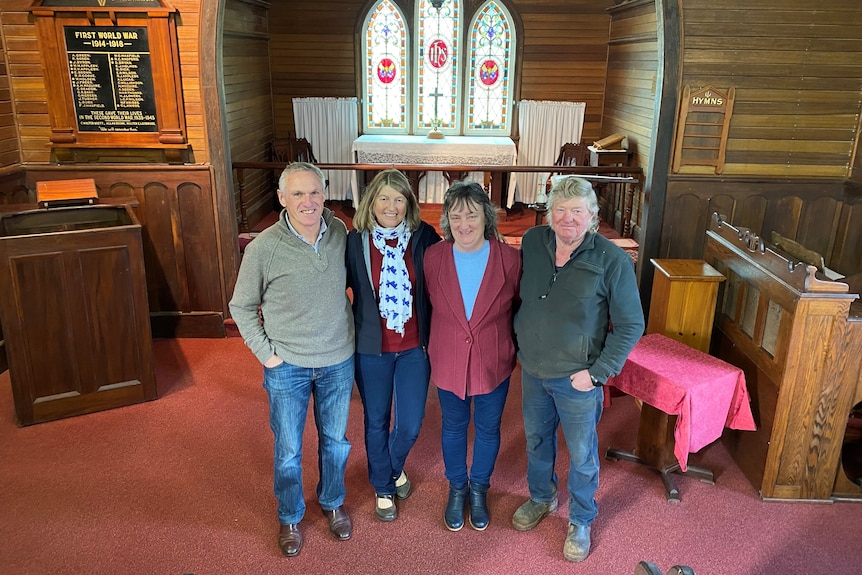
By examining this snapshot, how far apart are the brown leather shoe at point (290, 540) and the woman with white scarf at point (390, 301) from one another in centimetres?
50

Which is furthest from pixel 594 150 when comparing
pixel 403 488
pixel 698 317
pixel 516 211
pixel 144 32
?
pixel 403 488

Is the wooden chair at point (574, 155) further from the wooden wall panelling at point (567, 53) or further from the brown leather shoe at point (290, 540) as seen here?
the brown leather shoe at point (290, 540)

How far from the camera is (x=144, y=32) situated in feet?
13.9

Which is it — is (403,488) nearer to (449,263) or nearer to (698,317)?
(449,263)

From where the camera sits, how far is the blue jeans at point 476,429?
2.61 meters

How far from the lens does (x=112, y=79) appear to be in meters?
4.31

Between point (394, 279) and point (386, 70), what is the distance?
6.69m

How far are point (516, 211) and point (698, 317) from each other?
4771 millimetres

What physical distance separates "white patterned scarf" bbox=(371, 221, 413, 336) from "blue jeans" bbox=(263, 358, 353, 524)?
0.27m

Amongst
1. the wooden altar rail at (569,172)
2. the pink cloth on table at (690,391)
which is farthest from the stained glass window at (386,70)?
the pink cloth on table at (690,391)

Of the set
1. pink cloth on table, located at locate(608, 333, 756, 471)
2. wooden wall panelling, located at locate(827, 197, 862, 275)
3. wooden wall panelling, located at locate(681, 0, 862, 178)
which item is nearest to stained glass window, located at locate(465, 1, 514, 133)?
wooden wall panelling, located at locate(681, 0, 862, 178)

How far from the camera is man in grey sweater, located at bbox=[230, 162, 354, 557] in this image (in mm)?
2332

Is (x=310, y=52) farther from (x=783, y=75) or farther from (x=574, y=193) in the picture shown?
(x=574, y=193)

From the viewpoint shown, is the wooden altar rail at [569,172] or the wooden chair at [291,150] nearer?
the wooden altar rail at [569,172]
